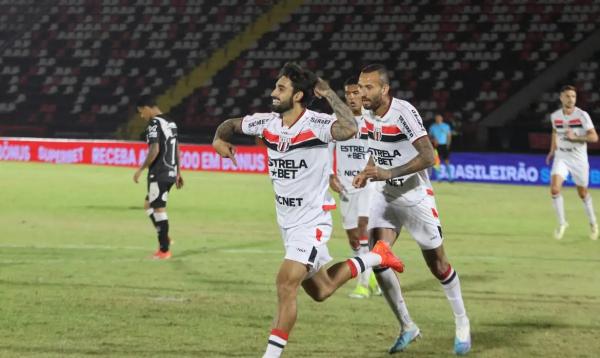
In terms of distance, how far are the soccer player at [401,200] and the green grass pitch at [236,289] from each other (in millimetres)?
301

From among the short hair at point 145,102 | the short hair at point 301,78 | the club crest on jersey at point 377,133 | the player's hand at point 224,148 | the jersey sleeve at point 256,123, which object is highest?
the short hair at point 301,78

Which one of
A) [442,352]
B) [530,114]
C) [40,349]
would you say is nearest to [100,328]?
[40,349]

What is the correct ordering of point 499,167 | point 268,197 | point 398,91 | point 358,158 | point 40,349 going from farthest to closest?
point 398,91, point 499,167, point 268,197, point 358,158, point 40,349

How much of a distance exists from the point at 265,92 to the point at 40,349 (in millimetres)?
35128

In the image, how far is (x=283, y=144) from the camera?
7.22 metres

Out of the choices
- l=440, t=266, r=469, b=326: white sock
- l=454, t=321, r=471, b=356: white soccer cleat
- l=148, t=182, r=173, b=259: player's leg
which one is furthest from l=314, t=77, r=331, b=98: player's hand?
l=148, t=182, r=173, b=259: player's leg

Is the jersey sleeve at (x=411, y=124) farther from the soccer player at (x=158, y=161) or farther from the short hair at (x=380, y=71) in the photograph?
the soccer player at (x=158, y=161)

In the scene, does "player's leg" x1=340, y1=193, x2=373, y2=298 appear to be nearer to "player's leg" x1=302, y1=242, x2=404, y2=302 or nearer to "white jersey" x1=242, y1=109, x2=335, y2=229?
"player's leg" x1=302, y1=242, x2=404, y2=302

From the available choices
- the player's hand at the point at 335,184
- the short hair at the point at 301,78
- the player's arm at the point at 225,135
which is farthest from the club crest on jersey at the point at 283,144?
the player's hand at the point at 335,184

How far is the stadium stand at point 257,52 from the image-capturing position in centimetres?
4034

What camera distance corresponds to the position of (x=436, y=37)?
42.6 m

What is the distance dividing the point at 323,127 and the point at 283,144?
0.31m

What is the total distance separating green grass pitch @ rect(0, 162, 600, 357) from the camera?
27.3 feet

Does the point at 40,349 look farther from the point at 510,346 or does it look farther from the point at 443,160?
the point at 443,160
